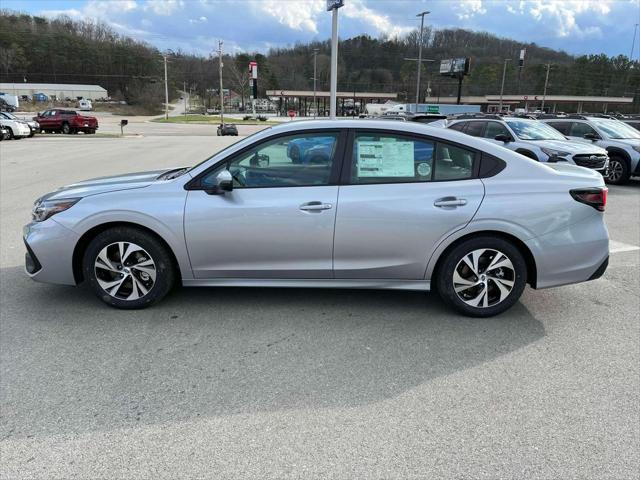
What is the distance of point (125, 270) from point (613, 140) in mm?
13401

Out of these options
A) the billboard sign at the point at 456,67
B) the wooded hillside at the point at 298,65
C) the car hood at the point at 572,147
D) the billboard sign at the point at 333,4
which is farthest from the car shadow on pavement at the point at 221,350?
the wooded hillside at the point at 298,65

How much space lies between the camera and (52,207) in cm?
435

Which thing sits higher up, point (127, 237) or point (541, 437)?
point (127, 237)

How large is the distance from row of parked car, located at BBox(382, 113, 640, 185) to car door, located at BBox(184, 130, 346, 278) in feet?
25.7

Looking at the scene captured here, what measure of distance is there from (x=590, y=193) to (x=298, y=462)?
10.7 ft

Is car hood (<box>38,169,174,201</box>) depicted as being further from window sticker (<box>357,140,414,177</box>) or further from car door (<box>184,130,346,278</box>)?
window sticker (<box>357,140,414,177</box>)

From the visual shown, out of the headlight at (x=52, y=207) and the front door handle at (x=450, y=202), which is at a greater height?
the front door handle at (x=450, y=202)

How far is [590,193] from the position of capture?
422 cm

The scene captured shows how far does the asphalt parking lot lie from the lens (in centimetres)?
259

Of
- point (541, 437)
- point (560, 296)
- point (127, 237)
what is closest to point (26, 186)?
point (127, 237)

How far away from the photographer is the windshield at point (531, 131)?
12367mm

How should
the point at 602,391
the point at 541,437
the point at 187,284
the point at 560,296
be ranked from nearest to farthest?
1. the point at 541,437
2. the point at 602,391
3. the point at 187,284
4. the point at 560,296

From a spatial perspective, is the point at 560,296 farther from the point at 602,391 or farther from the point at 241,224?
the point at 241,224

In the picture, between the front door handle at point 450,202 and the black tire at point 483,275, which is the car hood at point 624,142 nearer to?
the black tire at point 483,275
